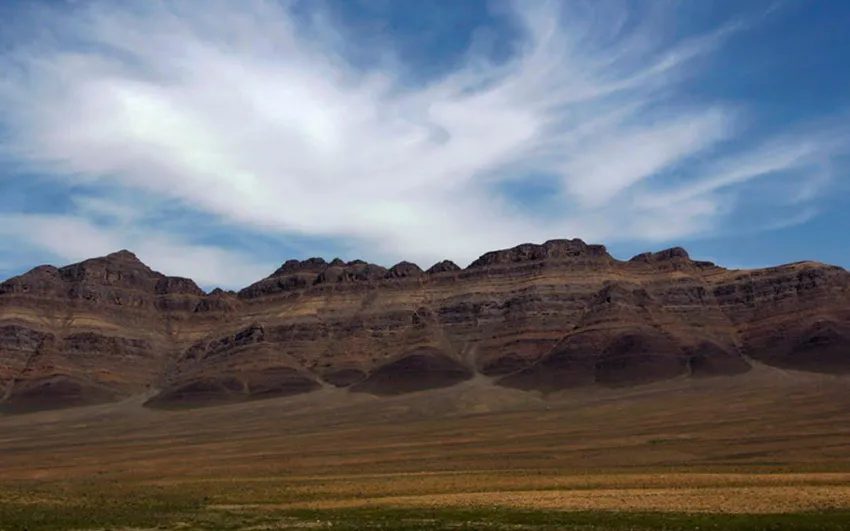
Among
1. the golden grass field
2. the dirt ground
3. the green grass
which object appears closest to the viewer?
the green grass

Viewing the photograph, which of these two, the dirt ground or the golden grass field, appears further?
the dirt ground

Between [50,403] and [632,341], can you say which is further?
[50,403]

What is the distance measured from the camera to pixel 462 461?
7500 cm

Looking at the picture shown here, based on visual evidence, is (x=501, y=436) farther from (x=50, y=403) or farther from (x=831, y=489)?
(x=50, y=403)

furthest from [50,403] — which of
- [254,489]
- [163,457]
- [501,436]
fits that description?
[254,489]

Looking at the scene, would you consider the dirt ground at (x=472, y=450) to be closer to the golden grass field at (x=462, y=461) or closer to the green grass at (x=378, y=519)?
the golden grass field at (x=462, y=461)

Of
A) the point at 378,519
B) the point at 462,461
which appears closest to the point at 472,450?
the point at 462,461

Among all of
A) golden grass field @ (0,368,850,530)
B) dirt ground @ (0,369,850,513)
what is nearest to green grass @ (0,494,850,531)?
golden grass field @ (0,368,850,530)

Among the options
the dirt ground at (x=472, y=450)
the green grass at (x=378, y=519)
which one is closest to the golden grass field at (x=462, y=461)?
the green grass at (x=378, y=519)

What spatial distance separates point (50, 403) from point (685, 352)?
139639 mm

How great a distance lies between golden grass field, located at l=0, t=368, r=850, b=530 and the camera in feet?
125

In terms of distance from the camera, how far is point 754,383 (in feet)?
488

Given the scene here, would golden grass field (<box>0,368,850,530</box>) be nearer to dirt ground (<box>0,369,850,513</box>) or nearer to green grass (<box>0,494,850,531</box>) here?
green grass (<box>0,494,850,531</box>)

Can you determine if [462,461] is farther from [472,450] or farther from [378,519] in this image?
[378,519]
